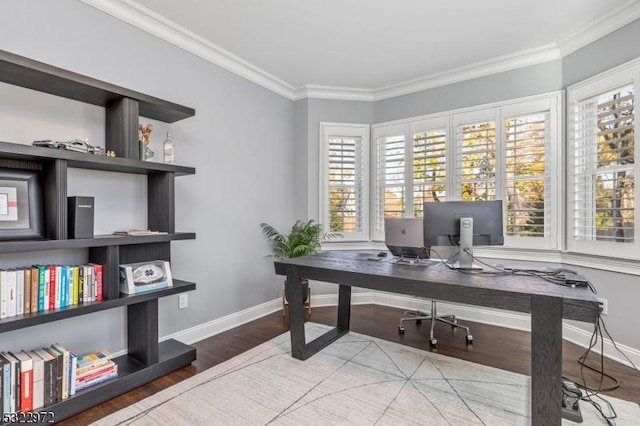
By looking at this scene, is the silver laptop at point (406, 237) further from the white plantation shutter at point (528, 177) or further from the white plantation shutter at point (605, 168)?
the white plantation shutter at point (605, 168)

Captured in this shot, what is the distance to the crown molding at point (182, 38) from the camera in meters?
2.41

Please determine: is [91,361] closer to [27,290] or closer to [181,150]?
[27,290]

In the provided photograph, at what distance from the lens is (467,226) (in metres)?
2.29

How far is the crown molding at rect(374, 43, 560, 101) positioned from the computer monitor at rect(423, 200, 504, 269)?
6.26ft

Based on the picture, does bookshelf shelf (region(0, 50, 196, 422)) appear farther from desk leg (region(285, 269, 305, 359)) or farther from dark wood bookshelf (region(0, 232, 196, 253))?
desk leg (region(285, 269, 305, 359))

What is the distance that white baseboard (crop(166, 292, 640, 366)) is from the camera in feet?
8.59

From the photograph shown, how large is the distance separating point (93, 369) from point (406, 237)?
2449 millimetres

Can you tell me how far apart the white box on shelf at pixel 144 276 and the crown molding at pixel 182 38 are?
1.92m

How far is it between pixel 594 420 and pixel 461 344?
1111mm

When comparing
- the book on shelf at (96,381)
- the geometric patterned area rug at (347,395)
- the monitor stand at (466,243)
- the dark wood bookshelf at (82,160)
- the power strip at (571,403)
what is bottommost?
the geometric patterned area rug at (347,395)

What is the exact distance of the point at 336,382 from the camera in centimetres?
222

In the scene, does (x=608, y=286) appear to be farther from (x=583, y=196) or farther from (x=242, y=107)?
(x=242, y=107)

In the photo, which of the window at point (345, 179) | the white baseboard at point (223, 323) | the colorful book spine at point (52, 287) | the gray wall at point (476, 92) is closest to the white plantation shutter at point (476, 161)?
the gray wall at point (476, 92)

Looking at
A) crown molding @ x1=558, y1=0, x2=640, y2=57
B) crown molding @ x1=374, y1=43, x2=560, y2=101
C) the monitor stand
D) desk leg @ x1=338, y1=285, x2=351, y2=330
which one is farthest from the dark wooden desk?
crown molding @ x1=374, y1=43, x2=560, y2=101
